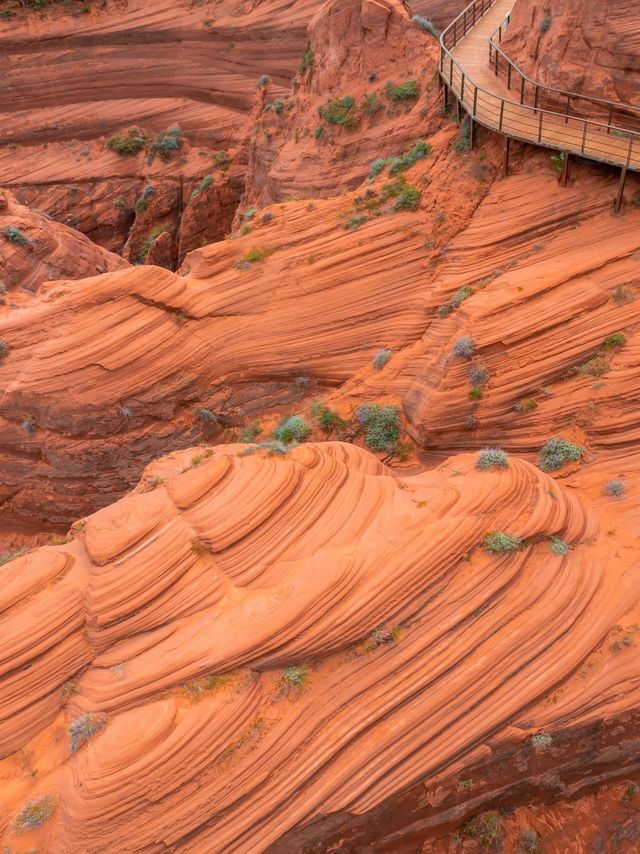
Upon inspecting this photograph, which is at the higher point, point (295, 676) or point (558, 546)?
point (558, 546)

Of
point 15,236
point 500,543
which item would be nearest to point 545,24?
point 500,543

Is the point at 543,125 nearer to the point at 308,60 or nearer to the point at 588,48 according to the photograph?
the point at 588,48

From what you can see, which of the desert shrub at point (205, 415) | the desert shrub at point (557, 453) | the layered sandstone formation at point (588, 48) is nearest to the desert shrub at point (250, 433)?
the desert shrub at point (205, 415)

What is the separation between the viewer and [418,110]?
1834 cm

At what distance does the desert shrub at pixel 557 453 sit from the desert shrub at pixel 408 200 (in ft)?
24.7

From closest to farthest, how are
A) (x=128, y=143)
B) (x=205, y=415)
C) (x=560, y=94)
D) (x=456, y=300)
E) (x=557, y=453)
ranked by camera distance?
1. (x=557, y=453)
2. (x=456, y=300)
3. (x=560, y=94)
4. (x=205, y=415)
5. (x=128, y=143)

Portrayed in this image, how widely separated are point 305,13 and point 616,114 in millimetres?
23017

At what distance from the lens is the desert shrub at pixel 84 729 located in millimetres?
8203

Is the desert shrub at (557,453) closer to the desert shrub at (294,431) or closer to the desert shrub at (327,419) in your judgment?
the desert shrub at (327,419)

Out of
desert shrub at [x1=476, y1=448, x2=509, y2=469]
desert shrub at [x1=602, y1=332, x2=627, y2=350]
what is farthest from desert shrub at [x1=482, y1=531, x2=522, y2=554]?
desert shrub at [x1=602, y1=332, x2=627, y2=350]

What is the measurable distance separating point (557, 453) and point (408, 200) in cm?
802

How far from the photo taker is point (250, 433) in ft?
53.9

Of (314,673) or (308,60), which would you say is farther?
(308,60)

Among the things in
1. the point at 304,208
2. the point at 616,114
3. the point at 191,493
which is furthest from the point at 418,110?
the point at 191,493
